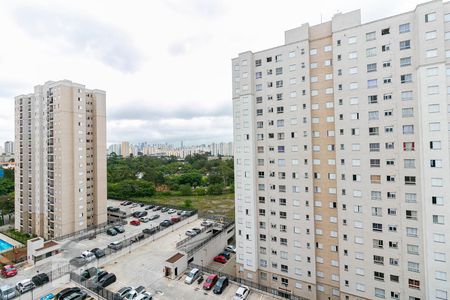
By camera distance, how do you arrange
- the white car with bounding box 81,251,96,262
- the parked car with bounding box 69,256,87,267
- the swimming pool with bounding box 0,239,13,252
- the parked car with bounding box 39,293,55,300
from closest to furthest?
the parked car with bounding box 39,293,55,300 → the parked car with bounding box 69,256,87,267 → the white car with bounding box 81,251,96,262 → the swimming pool with bounding box 0,239,13,252

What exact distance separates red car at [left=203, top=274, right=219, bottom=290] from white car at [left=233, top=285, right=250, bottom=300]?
238 cm

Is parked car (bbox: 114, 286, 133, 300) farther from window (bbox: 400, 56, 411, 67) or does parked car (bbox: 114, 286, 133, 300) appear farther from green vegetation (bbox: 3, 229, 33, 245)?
window (bbox: 400, 56, 411, 67)

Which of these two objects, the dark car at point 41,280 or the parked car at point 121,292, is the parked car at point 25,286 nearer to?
the dark car at point 41,280

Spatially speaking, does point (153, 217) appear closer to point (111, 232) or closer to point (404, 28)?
point (111, 232)

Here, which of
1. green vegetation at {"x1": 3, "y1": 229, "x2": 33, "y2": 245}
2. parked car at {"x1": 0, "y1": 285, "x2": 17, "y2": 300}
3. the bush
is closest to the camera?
parked car at {"x1": 0, "y1": 285, "x2": 17, "y2": 300}

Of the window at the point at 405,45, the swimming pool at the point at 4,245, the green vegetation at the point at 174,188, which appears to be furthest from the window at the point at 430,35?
the swimming pool at the point at 4,245

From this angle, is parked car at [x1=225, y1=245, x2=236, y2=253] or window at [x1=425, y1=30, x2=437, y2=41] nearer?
window at [x1=425, y1=30, x2=437, y2=41]

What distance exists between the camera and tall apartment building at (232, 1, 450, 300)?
16797 millimetres

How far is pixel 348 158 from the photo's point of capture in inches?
789

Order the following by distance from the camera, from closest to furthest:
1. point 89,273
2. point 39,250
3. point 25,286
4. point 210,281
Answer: point 25,286, point 210,281, point 89,273, point 39,250

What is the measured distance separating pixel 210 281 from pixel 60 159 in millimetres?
27685

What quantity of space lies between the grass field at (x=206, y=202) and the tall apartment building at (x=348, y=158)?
90.9 feet

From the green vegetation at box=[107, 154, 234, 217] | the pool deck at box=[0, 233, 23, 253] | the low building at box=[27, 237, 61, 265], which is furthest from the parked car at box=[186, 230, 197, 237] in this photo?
the pool deck at box=[0, 233, 23, 253]

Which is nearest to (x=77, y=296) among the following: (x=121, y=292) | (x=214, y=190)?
(x=121, y=292)
